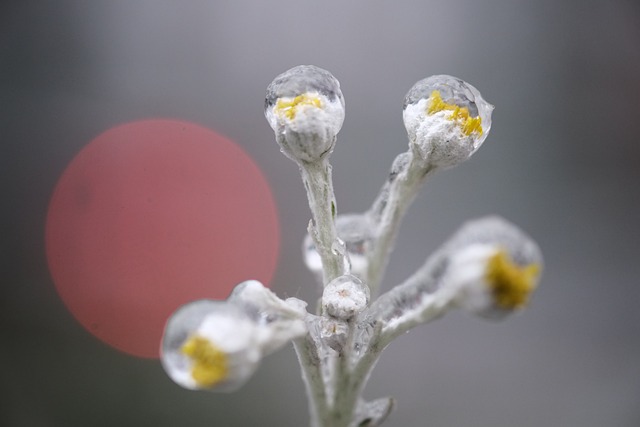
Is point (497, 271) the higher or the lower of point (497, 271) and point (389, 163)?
the lower

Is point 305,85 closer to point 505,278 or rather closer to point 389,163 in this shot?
point 505,278

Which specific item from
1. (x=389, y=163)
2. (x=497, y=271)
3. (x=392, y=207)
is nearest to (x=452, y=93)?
(x=392, y=207)

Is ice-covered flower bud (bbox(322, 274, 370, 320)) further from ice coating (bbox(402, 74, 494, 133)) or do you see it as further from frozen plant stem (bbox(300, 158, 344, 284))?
ice coating (bbox(402, 74, 494, 133))

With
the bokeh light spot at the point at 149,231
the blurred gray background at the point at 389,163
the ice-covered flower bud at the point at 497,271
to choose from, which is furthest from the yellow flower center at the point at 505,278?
the blurred gray background at the point at 389,163

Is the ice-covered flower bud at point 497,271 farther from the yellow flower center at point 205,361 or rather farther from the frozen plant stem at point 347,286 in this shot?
the yellow flower center at point 205,361

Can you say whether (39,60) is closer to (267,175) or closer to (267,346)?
(267,175)

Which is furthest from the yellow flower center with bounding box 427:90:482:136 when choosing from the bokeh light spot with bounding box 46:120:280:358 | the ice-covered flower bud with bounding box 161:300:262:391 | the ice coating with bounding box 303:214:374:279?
the bokeh light spot with bounding box 46:120:280:358

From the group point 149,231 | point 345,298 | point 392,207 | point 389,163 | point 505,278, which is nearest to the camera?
point 505,278
